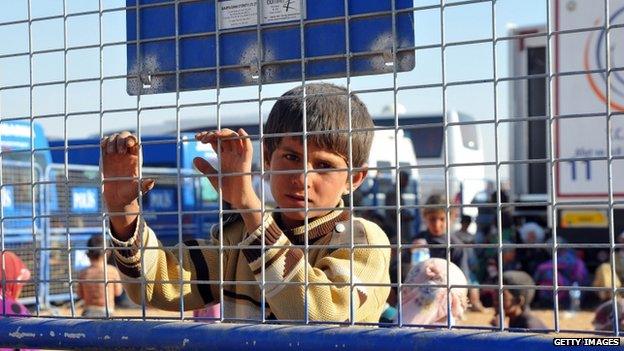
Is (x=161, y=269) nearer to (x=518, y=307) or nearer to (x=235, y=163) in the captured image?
(x=235, y=163)

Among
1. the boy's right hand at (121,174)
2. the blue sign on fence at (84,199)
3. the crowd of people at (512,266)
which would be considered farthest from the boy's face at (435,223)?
the boy's right hand at (121,174)

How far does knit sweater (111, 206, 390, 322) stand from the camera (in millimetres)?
2143

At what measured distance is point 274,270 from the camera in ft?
7.05

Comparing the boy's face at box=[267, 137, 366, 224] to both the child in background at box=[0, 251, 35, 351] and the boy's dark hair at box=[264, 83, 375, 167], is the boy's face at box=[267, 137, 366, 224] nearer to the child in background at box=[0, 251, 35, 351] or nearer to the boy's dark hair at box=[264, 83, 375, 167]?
the boy's dark hair at box=[264, 83, 375, 167]

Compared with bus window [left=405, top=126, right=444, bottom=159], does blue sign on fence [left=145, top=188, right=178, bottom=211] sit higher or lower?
lower

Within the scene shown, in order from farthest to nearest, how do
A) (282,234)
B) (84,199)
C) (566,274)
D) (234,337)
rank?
(566,274) → (84,199) → (282,234) → (234,337)

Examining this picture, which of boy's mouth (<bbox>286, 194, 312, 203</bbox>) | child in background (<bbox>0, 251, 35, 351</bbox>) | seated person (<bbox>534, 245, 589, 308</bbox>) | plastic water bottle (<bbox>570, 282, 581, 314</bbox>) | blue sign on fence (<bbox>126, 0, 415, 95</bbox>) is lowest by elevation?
plastic water bottle (<bbox>570, 282, 581, 314</bbox>)

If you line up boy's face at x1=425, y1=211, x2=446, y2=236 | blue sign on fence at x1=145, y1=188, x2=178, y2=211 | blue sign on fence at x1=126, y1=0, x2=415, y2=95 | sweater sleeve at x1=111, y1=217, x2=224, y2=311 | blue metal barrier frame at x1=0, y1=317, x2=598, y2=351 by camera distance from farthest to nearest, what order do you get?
1. blue sign on fence at x1=145, y1=188, x2=178, y2=211
2. boy's face at x1=425, y1=211, x2=446, y2=236
3. sweater sleeve at x1=111, y1=217, x2=224, y2=311
4. blue sign on fence at x1=126, y1=0, x2=415, y2=95
5. blue metal barrier frame at x1=0, y1=317, x2=598, y2=351

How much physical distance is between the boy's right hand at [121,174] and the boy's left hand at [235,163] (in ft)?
0.77

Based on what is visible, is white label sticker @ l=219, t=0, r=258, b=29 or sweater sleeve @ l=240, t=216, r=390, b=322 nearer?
sweater sleeve @ l=240, t=216, r=390, b=322

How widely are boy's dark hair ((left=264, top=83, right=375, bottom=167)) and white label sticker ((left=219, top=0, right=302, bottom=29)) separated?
0.18 m

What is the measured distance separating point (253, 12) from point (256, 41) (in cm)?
6

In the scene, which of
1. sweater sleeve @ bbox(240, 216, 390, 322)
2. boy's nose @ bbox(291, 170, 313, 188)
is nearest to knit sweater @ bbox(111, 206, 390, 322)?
sweater sleeve @ bbox(240, 216, 390, 322)
